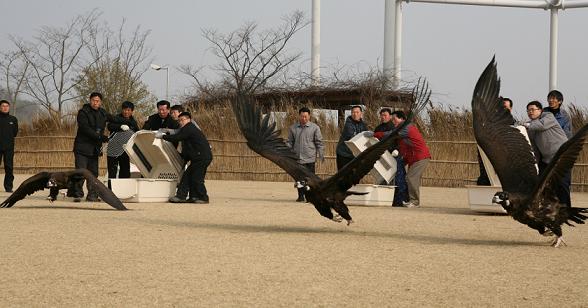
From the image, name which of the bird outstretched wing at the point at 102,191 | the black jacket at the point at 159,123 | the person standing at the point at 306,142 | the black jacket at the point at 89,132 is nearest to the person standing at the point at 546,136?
the person standing at the point at 306,142

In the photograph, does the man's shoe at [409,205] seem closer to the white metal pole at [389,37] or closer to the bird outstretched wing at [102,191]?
the bird outstretched wing at [102,191]

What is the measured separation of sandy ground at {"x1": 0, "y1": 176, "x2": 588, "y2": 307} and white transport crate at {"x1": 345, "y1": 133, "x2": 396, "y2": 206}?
2.27 meters

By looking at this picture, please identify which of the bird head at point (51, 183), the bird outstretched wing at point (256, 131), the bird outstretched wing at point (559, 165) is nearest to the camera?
the bird outstretched wing at point (559, 165)

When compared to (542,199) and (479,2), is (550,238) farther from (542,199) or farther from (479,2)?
(479,2)

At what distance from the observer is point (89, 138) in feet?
48.5

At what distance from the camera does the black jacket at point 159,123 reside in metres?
15.7

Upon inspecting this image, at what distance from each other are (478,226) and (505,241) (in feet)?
6.00

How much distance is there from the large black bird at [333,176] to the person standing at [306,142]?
4.35 metres

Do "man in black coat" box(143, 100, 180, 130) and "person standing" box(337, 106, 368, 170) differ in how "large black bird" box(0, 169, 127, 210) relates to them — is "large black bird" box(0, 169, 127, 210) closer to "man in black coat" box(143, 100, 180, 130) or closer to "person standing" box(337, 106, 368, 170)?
"man in black coat" box(143, 100, 180, 130)

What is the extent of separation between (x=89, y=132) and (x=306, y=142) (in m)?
3.86

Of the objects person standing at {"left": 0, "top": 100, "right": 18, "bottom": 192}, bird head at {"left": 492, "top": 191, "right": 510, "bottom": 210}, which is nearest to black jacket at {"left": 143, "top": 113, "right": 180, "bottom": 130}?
person standing at {"left": 0, "top": 100, "right": 18, "bottom": 192}

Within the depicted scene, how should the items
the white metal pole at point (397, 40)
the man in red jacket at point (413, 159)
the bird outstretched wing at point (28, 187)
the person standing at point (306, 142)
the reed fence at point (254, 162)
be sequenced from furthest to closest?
the white metal pole at point (397, 40)
the reed fence at point (254, 162)
the person standing at point (306, 142)
the man in red jacket at point (413, 159)
the bird outstretched wing at point (28, 187)

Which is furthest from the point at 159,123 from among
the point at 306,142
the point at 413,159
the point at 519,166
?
the point at 519,166

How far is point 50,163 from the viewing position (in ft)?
88.5
